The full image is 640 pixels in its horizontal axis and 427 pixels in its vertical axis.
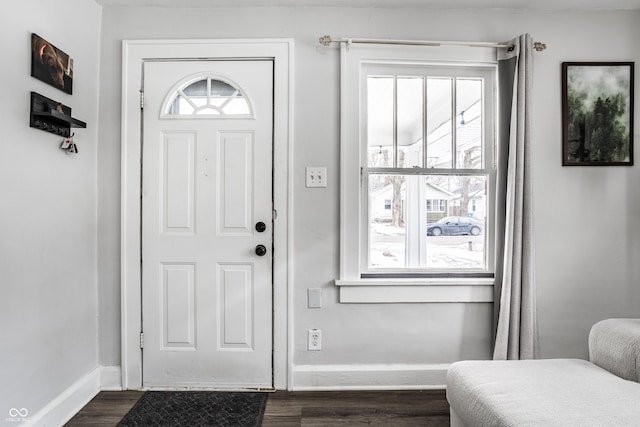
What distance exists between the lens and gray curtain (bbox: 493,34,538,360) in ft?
7.04

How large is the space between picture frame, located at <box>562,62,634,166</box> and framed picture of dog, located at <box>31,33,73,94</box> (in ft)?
9.18

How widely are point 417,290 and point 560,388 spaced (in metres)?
1.01

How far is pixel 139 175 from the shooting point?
7.41 ft

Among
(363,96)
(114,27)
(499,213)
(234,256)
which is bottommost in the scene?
(234,256)

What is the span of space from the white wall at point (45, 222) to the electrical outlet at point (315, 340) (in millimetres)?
1279

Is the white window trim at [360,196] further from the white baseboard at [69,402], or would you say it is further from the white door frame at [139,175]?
the white baseboard at [69,402]

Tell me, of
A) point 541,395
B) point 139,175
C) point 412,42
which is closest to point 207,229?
point 139,175

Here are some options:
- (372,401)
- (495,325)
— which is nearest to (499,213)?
(495,325)

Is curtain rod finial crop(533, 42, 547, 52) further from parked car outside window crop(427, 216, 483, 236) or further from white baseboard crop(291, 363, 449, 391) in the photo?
white baseboard crop(291, 363, 449, 391)

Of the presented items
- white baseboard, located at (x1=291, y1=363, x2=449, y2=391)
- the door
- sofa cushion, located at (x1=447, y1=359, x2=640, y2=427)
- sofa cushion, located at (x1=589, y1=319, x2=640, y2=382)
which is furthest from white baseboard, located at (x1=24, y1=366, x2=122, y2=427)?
sofa cushion, located at (x1=589, y1=319, x2=640, y2=382)

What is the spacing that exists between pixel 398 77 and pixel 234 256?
148 centimetres

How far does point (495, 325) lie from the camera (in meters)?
2.25

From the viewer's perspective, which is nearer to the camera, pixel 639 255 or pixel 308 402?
pixel 308 402

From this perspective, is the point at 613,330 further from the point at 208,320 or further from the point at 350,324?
the point at 208,320
